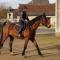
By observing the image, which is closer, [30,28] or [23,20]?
[23,20]

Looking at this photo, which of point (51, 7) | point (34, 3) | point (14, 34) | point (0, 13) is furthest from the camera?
point (34, 3)

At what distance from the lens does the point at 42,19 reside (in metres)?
Answer: 10.7

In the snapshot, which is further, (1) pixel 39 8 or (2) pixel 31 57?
(1) pixel 39 8

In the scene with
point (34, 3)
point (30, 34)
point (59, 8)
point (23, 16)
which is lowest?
point (34, 3)

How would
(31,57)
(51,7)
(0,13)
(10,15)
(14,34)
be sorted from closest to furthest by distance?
(31,57), (14,34), (0,13), (10,15), (51,7)

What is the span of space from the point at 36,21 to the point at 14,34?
4.12 feet

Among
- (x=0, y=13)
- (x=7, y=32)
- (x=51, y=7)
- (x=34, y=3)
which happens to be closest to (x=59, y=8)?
(x=0, y=13)

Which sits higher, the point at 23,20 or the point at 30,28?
the point at 23,20

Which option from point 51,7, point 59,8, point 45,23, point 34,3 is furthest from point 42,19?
point 34,3

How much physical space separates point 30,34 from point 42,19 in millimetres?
777

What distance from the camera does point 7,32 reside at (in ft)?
38.4

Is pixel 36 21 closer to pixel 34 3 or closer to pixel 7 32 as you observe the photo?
pixel 7 32

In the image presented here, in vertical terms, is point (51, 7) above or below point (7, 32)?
below

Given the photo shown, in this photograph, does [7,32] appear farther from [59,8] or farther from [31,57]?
[59,8]
